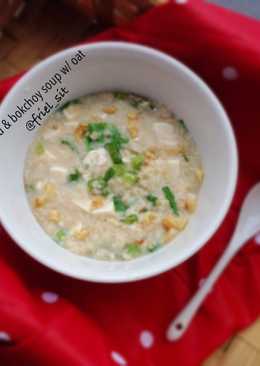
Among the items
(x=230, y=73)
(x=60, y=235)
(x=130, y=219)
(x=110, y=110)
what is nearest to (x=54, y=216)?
(x=60, y=235)

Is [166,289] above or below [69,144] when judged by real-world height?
below

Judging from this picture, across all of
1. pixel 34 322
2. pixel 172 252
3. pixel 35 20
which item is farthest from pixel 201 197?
pixel 35 20

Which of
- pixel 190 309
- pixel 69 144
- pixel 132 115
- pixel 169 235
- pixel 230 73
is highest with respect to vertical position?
pixel 230 73

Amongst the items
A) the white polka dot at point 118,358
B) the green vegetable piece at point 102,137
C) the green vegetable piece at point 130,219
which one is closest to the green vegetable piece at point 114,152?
the green vegetable piece at point 102,137

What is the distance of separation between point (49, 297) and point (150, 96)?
0.44m

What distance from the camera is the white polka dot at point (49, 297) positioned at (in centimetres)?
108

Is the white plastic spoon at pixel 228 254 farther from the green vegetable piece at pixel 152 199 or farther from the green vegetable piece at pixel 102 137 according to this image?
the green vegetable piece at pixel 102 137

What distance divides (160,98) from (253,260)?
14.2 inches

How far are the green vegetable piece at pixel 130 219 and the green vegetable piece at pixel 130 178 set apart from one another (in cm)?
6

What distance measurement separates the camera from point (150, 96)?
3.93 ft

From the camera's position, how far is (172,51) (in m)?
1.22

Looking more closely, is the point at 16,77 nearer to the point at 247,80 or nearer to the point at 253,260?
the point at 247,80

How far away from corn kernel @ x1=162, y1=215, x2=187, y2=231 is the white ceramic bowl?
0.01m

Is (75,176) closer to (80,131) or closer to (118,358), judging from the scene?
(80,131)
